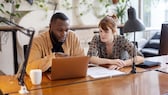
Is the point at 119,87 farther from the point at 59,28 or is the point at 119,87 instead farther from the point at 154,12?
the point at 154,12

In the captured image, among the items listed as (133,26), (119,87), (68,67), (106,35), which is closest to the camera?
(119,87)

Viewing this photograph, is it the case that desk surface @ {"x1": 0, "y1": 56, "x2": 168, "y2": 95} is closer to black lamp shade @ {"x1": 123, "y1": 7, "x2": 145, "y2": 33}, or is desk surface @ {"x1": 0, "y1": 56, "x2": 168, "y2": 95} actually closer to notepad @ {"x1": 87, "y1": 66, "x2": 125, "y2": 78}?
notepad @ {"x1": 87, "y1": 66, "x2": 125, "y2": 78}

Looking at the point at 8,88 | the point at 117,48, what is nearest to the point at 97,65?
the point at 117,48

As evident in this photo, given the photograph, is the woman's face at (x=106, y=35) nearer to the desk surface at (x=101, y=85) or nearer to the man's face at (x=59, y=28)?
the man's face at (x=59, y=28)

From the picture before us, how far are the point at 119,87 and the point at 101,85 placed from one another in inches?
5.1

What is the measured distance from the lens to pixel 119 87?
182cm

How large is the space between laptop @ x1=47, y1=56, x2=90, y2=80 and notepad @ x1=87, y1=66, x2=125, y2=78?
0.12 metres

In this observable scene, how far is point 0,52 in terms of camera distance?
13.9ft

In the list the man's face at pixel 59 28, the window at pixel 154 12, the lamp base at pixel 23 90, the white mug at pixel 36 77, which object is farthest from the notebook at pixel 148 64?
the window at pixel 154 12

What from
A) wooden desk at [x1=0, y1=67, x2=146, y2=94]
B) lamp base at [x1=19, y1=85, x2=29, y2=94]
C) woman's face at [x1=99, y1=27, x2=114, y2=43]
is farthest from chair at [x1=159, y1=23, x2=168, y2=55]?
lamp base at [x1=19, y1=85, x2=29, y2=94]

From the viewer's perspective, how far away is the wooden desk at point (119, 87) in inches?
67.0

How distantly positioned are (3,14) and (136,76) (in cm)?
277

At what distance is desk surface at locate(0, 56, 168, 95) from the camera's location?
1.72 m

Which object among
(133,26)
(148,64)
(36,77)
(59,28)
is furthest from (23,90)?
(148,64)
